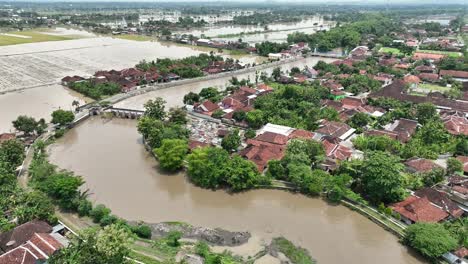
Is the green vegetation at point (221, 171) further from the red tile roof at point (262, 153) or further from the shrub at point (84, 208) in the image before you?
the shrub at point (84, 208)

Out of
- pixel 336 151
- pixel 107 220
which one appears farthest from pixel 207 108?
pixel 107 220

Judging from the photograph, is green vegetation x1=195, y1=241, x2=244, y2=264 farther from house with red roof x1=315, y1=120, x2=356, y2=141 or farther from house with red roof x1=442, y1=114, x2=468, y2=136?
house with red roof x1=442, y1=114, x2=468, y2=136

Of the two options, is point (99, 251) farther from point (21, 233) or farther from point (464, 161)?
point (464, 161)

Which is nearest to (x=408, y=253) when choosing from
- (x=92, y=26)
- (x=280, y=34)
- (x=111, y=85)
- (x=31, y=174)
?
(x=31, y=174)

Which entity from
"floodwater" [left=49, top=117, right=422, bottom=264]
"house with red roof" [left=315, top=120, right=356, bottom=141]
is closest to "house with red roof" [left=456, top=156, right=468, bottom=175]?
"house with red roof" [left=315, top=120, right=356, bottom=141]

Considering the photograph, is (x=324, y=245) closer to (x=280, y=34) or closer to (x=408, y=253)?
(x=408, y=253)

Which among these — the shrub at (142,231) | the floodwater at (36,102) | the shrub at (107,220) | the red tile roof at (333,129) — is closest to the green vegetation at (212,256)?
the shrub at (142,231)
